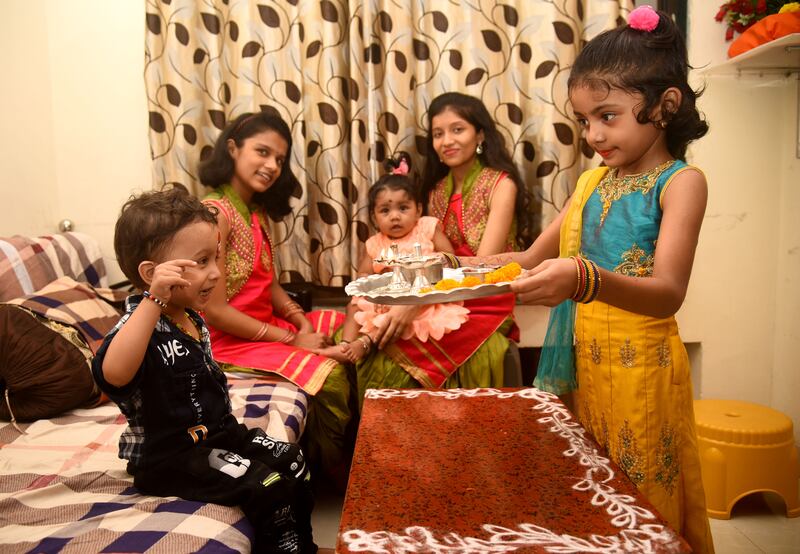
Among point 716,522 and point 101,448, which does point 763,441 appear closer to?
point 716,522

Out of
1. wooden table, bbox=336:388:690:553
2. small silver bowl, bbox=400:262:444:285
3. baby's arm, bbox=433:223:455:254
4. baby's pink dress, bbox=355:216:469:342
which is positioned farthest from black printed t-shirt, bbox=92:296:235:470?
baby's arm, bbox=433:223:455:254

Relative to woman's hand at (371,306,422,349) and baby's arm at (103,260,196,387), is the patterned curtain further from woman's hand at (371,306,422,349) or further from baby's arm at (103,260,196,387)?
baby's arm at (103,260,196,387)

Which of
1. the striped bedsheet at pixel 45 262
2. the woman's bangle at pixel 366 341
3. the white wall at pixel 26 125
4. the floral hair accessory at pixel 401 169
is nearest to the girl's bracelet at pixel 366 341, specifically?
the woman's bangle at pixel 366 341

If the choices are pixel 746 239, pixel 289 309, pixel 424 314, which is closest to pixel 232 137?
pixel 289 309

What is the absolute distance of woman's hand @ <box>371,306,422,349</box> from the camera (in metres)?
2.32

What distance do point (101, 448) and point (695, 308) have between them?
2369 millimetres

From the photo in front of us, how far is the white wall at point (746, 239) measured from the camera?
2568 millimetres

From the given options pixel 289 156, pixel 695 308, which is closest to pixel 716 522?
pixel 695 308

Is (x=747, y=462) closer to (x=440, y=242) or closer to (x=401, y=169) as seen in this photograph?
(x=440, y=242)

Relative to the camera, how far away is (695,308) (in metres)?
2.70

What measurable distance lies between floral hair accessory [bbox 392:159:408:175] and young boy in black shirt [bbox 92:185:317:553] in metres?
1.29

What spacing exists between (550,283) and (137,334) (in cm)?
84

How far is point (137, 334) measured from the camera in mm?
1245

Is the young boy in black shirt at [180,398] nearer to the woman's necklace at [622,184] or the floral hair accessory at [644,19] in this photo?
the woman's necklace at [622,184]
